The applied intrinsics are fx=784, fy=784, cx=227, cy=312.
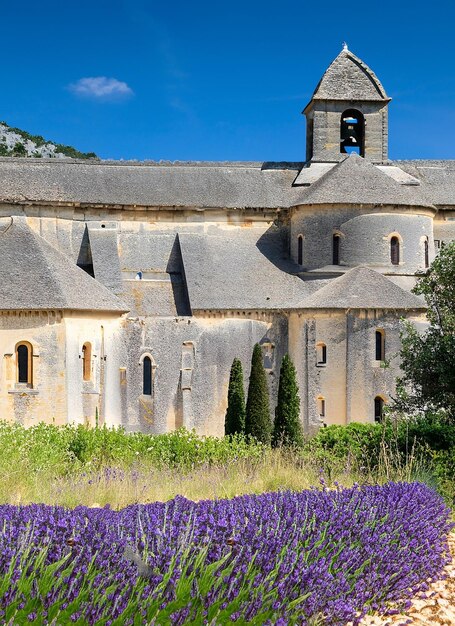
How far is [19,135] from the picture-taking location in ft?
263

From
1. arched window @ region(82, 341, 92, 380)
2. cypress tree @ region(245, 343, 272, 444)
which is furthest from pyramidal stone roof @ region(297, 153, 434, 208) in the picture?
arched window @ region(82, 341, 92, 380)

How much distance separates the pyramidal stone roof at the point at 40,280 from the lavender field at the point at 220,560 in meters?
19.1

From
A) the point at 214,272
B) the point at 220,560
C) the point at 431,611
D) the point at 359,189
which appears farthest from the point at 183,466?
the point at 359,189

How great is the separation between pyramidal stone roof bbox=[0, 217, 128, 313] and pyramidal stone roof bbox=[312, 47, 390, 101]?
47.8 ft

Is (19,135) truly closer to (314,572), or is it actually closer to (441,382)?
(441,382)

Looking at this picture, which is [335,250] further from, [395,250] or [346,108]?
[346,108]

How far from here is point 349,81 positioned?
120 feet

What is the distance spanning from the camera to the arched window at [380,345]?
2866 centimetres

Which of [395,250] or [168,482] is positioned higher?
[395,250]

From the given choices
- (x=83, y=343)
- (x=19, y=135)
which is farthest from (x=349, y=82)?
(x=19, y=135)

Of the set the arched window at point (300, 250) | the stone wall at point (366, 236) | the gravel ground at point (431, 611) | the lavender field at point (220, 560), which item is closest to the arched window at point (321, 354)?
the stone wall at point (366, 236)

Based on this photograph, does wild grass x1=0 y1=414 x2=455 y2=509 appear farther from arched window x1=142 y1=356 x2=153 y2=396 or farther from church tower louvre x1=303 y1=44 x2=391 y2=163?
church tower louvre x1=303 y1=44 x2=391 y2=163

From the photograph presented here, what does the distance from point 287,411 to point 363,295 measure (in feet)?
20.5

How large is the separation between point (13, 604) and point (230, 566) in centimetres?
201
